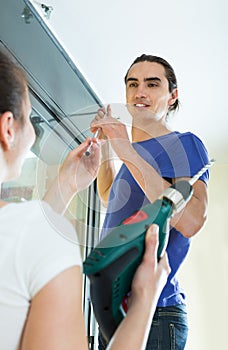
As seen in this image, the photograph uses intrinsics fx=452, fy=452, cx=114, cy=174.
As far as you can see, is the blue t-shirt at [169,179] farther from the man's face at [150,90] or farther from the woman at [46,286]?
the woman at [46,286]

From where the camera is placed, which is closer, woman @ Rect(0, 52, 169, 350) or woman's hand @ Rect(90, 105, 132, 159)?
woman @ Rect(0, 52, 169, 350)

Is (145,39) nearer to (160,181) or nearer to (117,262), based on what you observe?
(160,181)

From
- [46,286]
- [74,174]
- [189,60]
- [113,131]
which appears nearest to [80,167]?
[74,174]

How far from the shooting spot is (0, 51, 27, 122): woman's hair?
1.98ft

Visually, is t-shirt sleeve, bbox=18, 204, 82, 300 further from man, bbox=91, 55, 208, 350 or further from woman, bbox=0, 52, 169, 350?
man, bbox=91, 55, 208, 350

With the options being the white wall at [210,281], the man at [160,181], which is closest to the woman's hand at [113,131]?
the man at [160,181]

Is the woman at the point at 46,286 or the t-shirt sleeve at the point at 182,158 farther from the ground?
the t-shirt sleeve at the point at 182,158

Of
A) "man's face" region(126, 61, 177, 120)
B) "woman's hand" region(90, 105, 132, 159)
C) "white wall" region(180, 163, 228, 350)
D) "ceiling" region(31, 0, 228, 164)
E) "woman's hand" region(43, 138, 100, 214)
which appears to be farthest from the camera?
"white wall" region(180, 163, 228, 350)

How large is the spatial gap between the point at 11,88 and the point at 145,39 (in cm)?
149

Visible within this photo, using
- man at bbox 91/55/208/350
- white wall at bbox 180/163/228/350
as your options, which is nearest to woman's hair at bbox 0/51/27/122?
man at bbox 91/55/208/350

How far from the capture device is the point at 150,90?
1.36m

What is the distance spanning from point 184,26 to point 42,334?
167 centimetres

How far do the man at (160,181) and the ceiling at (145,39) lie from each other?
0.74m

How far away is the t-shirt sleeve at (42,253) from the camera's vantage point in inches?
20.3
